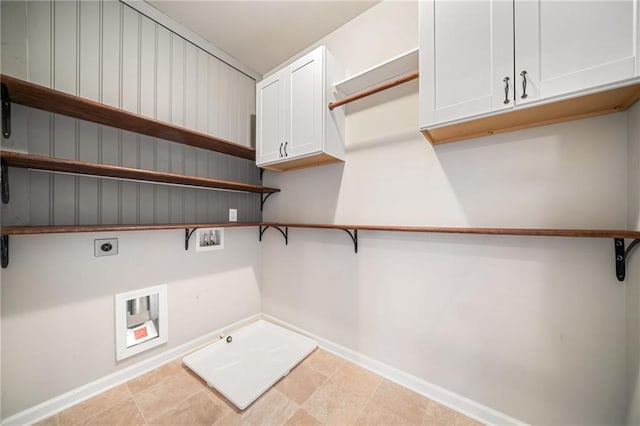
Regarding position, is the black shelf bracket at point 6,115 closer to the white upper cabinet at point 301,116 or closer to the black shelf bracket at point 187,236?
the black shelf bracket at point 187,236

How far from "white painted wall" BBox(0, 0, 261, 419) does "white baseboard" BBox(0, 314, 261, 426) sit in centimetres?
4

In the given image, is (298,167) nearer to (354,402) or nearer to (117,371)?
(354,402)

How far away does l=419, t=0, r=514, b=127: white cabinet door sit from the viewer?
3.42ft

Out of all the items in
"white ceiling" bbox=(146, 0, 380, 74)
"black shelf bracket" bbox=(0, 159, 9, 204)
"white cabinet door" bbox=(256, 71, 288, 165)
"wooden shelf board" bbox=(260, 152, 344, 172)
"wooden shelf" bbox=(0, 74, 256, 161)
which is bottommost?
"black shelf bracket" bbox=(0, 159, 9, 204)

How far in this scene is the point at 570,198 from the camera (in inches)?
45.1

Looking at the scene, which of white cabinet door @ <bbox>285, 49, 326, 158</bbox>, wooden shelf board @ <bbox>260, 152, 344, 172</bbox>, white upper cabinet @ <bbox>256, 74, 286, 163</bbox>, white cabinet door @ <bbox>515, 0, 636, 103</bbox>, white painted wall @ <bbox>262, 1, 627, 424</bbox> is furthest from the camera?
white upper cabinet @ <bbox>256, 74, 286, 163</bbox>

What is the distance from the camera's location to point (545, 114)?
1.10 metres

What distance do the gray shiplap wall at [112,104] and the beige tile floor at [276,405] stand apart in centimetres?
116

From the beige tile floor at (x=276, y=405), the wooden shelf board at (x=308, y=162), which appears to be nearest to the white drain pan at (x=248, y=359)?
the beige tile floor at (x=276, y=405)

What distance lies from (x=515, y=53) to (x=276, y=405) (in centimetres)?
227

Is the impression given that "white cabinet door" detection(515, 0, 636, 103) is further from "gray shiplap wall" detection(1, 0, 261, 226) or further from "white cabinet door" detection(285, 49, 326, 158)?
"gray shiplap wall" detection(1, 0, 261, 226)

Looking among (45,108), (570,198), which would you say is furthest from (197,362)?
(570,198)

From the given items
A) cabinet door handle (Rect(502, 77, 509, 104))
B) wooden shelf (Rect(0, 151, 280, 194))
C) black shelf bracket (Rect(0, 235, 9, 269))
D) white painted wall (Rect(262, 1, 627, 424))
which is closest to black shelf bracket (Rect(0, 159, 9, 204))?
wooden shelf (Rect(0, 151, 280, 194))

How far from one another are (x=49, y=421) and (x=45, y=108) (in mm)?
1813
